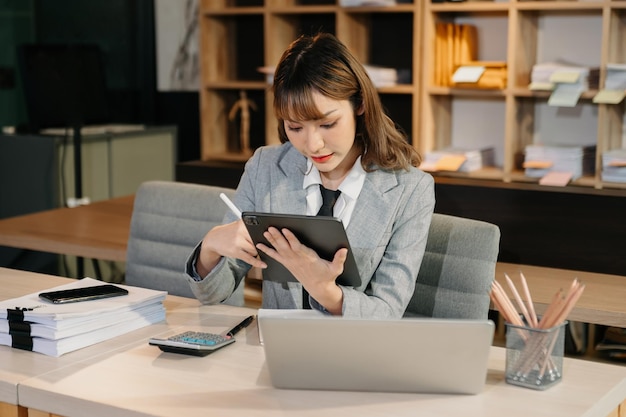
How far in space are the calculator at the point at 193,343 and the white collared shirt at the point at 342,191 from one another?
1.41 ft

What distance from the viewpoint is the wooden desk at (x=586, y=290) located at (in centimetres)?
253

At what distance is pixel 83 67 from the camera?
5.13 meters

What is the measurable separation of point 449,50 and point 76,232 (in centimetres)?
159

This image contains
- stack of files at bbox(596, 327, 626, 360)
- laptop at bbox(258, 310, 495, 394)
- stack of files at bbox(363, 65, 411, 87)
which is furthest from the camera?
stack of files at bbox(363, 65, 411, 87)

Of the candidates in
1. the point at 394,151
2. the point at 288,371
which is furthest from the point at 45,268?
the point at 288,371

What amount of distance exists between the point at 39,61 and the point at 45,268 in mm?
1095

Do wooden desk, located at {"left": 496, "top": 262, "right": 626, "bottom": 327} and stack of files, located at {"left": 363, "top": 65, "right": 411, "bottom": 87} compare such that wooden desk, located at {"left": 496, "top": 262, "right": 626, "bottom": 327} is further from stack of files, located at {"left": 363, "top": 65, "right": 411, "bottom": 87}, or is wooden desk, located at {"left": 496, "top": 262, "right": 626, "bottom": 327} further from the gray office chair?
stack of files, located at {"left": 363, "top": 65, "right": 411, "bottom": 87}

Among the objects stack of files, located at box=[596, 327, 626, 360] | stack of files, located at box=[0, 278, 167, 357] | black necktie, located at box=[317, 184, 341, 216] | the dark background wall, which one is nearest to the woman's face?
black necktie, located at box=[317, 184, 341, 216]

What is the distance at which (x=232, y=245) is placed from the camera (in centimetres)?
205

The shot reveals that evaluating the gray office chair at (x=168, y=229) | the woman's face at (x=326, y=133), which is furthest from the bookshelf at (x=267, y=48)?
the woman's face at (x=326, y=133)

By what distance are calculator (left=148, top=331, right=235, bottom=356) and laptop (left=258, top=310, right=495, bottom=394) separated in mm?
239

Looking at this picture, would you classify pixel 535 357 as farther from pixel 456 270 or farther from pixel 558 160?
pixel 558 160

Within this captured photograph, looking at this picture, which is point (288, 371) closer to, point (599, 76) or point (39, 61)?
point (599, 76)

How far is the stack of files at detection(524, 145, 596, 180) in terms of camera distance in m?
3.49
